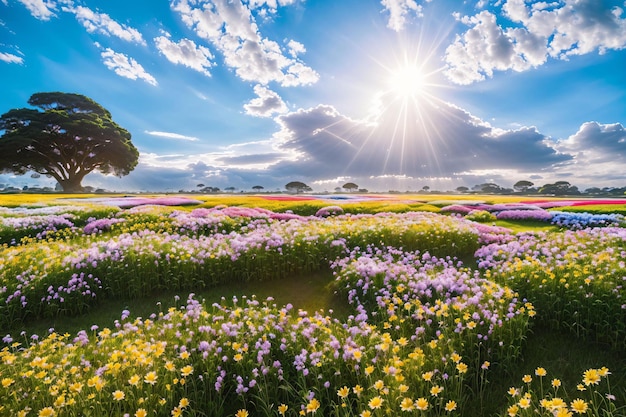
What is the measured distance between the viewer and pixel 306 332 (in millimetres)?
5469

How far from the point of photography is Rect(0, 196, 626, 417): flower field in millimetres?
4402

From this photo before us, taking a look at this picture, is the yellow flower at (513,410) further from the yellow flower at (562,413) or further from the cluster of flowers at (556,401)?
the yellow flower at (562,413)

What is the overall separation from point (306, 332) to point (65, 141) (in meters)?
67.1

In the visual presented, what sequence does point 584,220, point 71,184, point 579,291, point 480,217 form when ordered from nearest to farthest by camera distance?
point 579,291 → point 584,220 → point 480,217 → point 71,184

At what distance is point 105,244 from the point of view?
10734 millimetres

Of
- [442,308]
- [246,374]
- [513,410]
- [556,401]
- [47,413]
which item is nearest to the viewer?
[556,401]

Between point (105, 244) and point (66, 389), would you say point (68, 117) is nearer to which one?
point (105, 244)

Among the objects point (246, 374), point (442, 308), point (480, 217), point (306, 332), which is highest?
point (442, 308)

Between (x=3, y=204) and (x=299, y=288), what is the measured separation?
32829mm

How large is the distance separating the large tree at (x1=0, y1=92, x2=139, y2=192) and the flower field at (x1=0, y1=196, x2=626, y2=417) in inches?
2162

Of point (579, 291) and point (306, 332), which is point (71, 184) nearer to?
point (306, 332)

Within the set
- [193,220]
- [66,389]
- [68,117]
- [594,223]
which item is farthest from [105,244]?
[68,117]

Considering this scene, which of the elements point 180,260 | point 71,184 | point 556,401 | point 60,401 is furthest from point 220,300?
point 71,184

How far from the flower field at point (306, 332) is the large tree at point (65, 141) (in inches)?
2162
